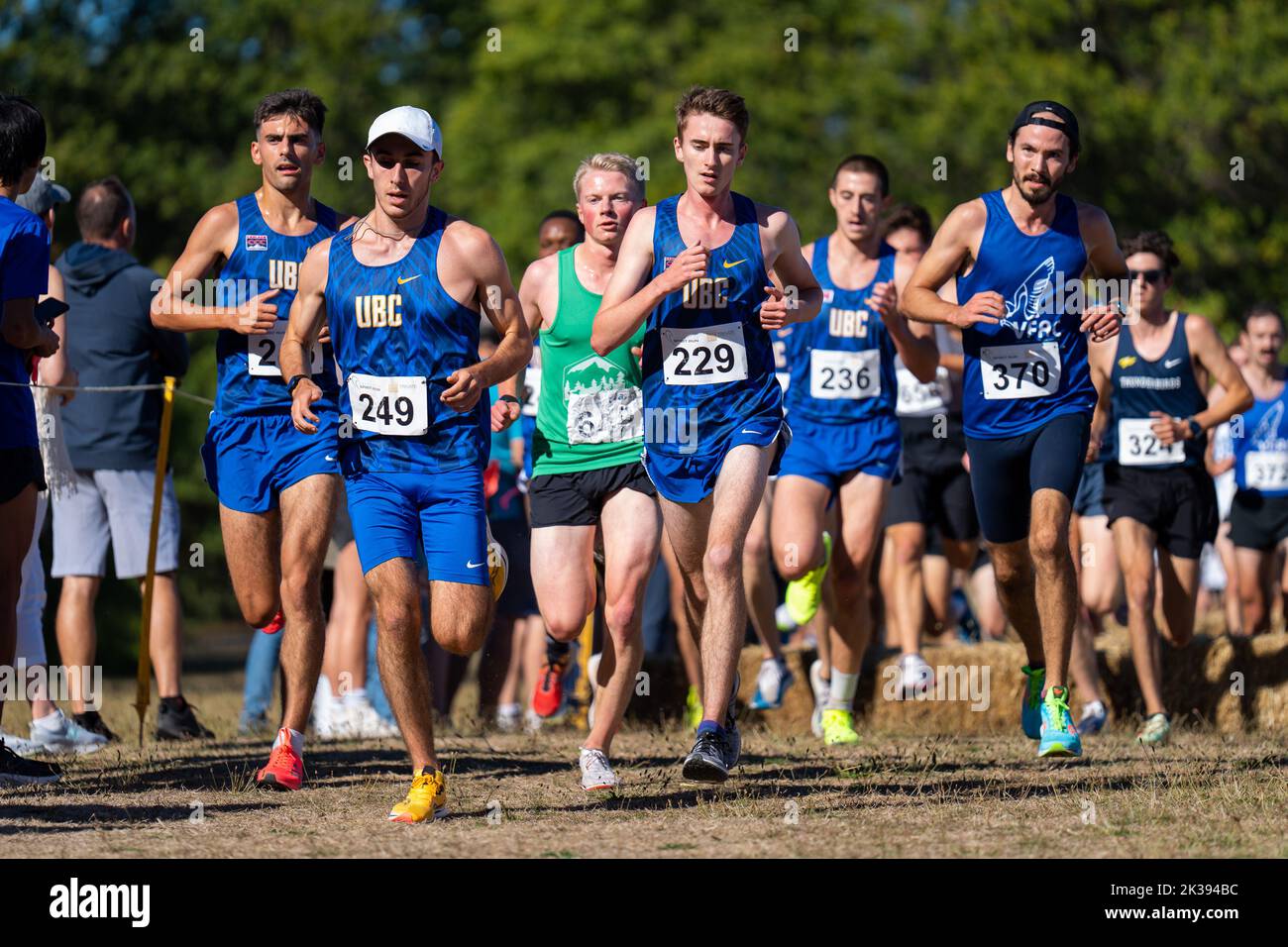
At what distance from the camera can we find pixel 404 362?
22.4 feet

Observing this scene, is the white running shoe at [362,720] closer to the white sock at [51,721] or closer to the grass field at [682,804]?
the grass field at [682,804]

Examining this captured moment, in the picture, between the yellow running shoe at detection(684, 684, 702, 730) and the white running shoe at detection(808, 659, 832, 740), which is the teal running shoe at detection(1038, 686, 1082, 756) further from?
the yellow running shoe at detection(684, 684, 702, 730)

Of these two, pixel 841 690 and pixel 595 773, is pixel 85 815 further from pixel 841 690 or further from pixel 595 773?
pixel 841 690

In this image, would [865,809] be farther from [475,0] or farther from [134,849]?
[475,0]

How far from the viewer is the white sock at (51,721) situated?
920 cm

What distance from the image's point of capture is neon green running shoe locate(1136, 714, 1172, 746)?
9531 mm

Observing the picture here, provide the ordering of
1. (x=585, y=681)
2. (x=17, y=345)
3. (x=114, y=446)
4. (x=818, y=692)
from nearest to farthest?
(x=17, y=345), (x=114, y=446), (x=818, y=692), (x=585, y=681)

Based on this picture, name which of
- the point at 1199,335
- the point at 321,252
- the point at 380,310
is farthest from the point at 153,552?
the point at 1199,335

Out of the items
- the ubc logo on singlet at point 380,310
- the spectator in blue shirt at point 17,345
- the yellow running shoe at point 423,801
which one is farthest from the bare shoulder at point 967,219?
the spectator in blue shirt at point 17,345

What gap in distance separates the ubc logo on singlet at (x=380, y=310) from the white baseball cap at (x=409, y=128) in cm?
54

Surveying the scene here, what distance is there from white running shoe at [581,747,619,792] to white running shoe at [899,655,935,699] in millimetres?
3436

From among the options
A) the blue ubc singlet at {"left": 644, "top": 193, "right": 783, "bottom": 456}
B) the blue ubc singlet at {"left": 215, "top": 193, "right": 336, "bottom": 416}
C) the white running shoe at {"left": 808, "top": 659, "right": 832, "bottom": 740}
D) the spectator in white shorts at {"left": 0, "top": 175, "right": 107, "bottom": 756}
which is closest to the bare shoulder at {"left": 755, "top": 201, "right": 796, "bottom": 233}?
the blue ubc singlet at {"left": 644, "top": 193, "right": 783, "bottom": 456}

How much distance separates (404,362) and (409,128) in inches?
32.3

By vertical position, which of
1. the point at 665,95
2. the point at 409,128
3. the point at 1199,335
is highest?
the point at 665,95
